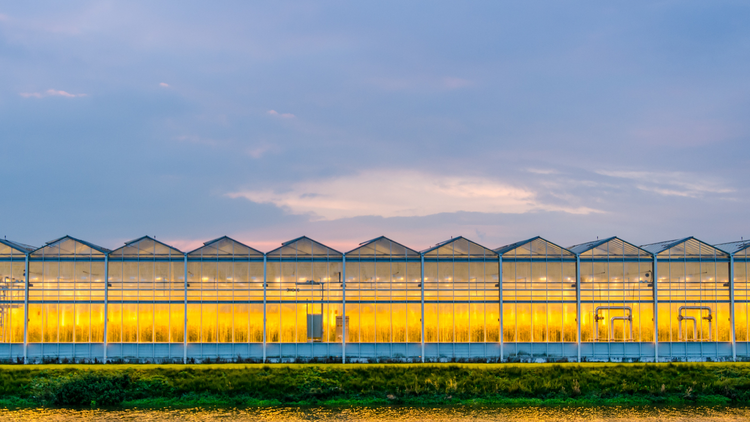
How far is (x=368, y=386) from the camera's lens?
38.3 metres

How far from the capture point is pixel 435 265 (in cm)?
4481

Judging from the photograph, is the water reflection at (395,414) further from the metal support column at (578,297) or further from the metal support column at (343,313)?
the metal support column at (578,297)

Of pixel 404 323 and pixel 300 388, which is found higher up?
pixel 404 323

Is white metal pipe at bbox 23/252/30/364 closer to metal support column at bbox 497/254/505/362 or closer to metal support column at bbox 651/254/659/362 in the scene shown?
metal support column at bbox 497/254/505/362

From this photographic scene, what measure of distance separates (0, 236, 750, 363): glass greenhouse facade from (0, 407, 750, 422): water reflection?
330 inches

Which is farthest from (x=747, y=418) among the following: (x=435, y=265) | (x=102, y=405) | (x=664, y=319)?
(x=102, y=405)

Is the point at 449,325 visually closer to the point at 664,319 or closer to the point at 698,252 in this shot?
the point at 664,319

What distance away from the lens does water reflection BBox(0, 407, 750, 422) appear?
33406 millimetres

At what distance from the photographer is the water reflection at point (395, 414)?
3341cm

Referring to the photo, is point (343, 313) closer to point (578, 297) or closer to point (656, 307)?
point (578, 297)

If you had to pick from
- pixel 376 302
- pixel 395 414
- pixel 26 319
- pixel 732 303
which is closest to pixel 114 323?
pixel 26 319

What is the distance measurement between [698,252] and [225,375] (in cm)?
3054

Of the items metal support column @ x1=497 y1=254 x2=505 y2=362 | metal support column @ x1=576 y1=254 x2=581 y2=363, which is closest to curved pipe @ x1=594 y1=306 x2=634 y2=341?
metal support column @ x1=576 y1=254 x2=581 y2=363

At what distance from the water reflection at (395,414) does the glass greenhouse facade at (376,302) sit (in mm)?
8377
